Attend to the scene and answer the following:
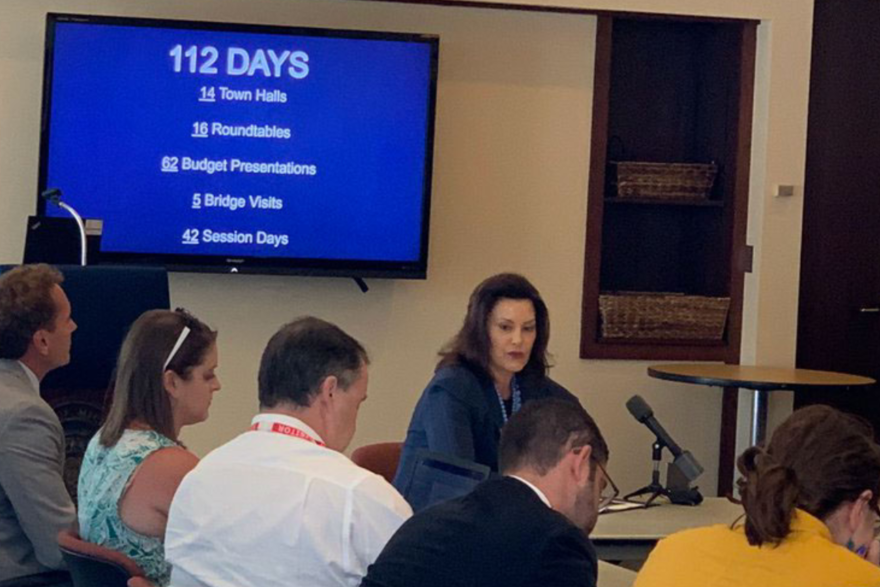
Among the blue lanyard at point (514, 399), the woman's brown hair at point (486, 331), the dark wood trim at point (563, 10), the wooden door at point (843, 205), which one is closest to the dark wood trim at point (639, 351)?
the wooden door at point (843, 205)

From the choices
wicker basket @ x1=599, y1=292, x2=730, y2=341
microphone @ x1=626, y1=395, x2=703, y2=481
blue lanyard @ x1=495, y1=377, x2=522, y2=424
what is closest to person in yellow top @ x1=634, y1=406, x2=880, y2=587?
microphone @ x1=626, y1=395, x2=703, y2=481

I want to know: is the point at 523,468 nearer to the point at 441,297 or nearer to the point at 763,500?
the point at 763,500

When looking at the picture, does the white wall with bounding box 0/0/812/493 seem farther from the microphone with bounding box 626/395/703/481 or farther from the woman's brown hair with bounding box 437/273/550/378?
the microphone with bounding box 626/395/703/481

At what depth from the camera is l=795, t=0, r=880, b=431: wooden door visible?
20.2 feet

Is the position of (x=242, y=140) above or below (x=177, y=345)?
above

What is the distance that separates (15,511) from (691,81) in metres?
4.00

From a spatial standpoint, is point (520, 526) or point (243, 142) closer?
point (520, 526)

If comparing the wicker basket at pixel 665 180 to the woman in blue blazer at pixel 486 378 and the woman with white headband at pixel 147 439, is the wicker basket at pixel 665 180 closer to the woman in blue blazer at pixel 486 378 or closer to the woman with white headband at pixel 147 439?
the woman in blue blazer at pixel 486 378

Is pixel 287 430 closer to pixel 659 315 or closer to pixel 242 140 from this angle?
pixel 242 140

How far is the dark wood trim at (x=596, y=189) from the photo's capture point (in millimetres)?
5941

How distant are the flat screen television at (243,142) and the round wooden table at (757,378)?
1.13m

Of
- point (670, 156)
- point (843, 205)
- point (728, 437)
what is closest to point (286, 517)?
point (728, 437)

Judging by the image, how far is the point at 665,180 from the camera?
6.04m

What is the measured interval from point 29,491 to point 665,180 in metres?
3.54
